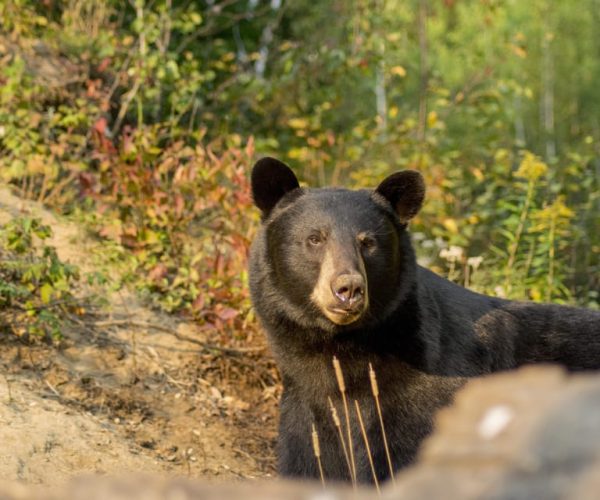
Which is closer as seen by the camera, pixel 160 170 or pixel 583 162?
pixel 160 170

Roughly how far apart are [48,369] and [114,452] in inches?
36.4

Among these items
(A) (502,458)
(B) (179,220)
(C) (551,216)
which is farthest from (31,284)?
(A) (502,458)

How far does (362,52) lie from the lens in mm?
10000

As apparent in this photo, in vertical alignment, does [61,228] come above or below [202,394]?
above

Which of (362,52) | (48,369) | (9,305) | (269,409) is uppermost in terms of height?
(362,52)

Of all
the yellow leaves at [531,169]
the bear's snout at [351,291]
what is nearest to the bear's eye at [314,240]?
the bear's snout at [351,291]

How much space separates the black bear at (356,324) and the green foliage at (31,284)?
1.45 meters

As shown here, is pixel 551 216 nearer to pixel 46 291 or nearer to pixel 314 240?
pixel 314 240

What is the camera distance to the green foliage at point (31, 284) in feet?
18.5

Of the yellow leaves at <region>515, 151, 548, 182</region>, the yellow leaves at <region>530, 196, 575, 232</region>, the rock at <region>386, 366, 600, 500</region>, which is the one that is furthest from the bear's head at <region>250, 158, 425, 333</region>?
the yellow leaves at <region>530, 196, 575, 232</region>

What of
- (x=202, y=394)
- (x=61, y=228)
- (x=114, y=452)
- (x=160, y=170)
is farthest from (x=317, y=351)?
(x=61, y=228)

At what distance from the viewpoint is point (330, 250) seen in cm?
448

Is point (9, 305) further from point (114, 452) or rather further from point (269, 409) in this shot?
point (269, 409)

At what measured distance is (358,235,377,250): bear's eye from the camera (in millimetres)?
4550
